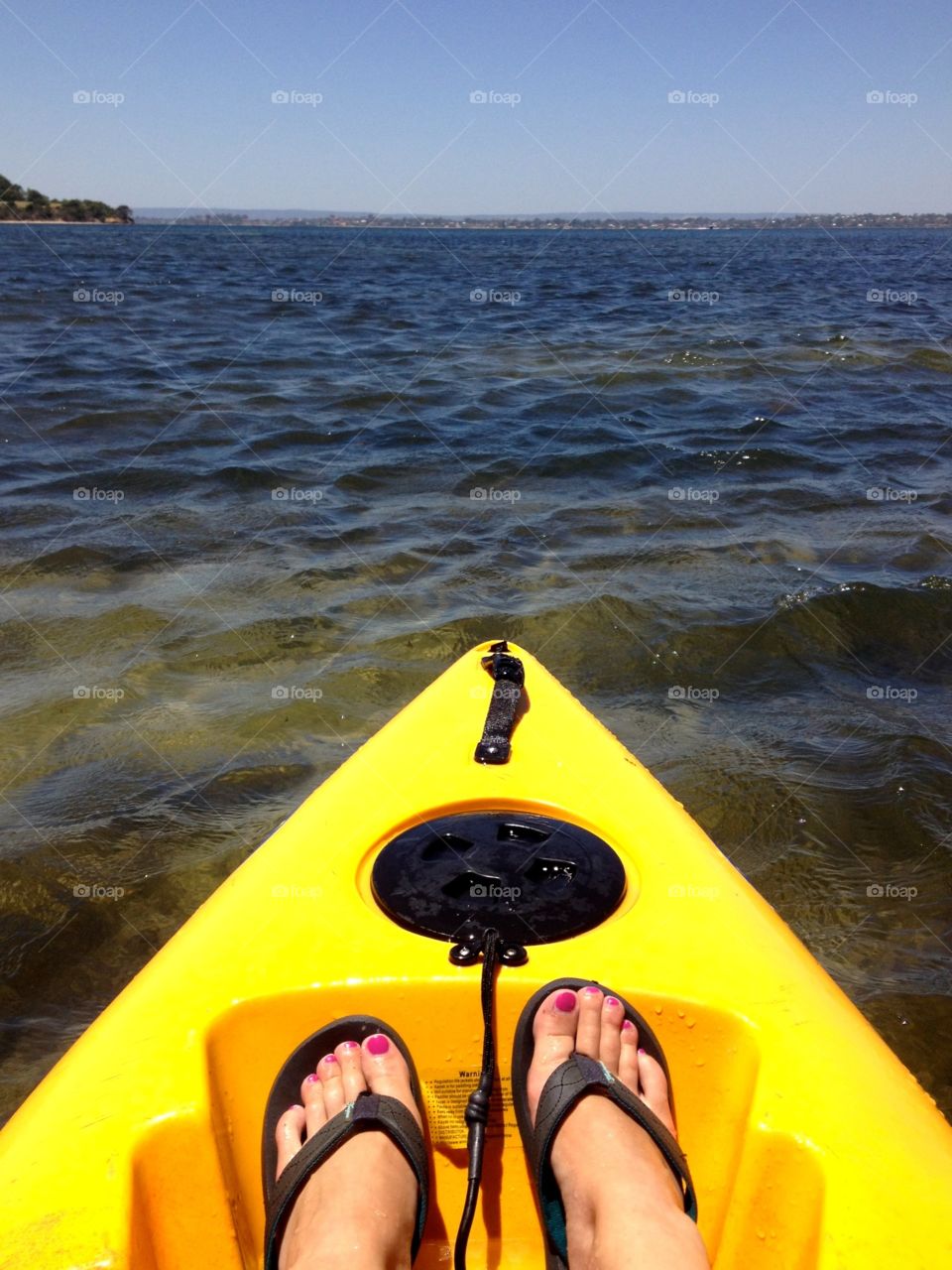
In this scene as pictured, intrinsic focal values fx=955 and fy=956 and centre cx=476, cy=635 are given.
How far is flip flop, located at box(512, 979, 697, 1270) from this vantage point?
1.68 meters

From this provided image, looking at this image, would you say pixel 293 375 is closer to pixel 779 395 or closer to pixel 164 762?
pixel 779 395

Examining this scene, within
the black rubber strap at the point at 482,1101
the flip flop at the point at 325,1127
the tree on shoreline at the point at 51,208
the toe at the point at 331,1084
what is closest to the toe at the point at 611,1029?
the black rubber strap at the point at 482,1101

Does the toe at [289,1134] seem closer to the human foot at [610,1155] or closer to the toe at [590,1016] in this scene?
the human foot at [610,1155]

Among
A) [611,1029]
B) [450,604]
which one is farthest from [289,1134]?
[450,604]

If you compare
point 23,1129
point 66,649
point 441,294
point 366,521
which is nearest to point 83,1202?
point 23,1129

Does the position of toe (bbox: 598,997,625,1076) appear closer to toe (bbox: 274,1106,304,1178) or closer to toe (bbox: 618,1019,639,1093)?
toe (bbox: 618,1019,639,1093)

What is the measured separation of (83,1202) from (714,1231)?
1070mm

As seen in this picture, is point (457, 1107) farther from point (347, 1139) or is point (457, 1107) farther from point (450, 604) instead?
point (450, 604)

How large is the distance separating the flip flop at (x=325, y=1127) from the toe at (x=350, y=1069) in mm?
12

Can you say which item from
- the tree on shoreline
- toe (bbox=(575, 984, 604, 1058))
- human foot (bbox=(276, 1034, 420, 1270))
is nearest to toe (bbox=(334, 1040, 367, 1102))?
human foot (bbox=(276, 1034, 420, 1270))

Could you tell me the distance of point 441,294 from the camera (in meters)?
19.1

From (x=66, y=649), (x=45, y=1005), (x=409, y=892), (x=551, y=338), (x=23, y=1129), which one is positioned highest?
(x=551, y=338)

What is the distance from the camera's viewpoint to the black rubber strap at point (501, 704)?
2.59 m

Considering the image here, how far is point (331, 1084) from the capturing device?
1.80 meters
